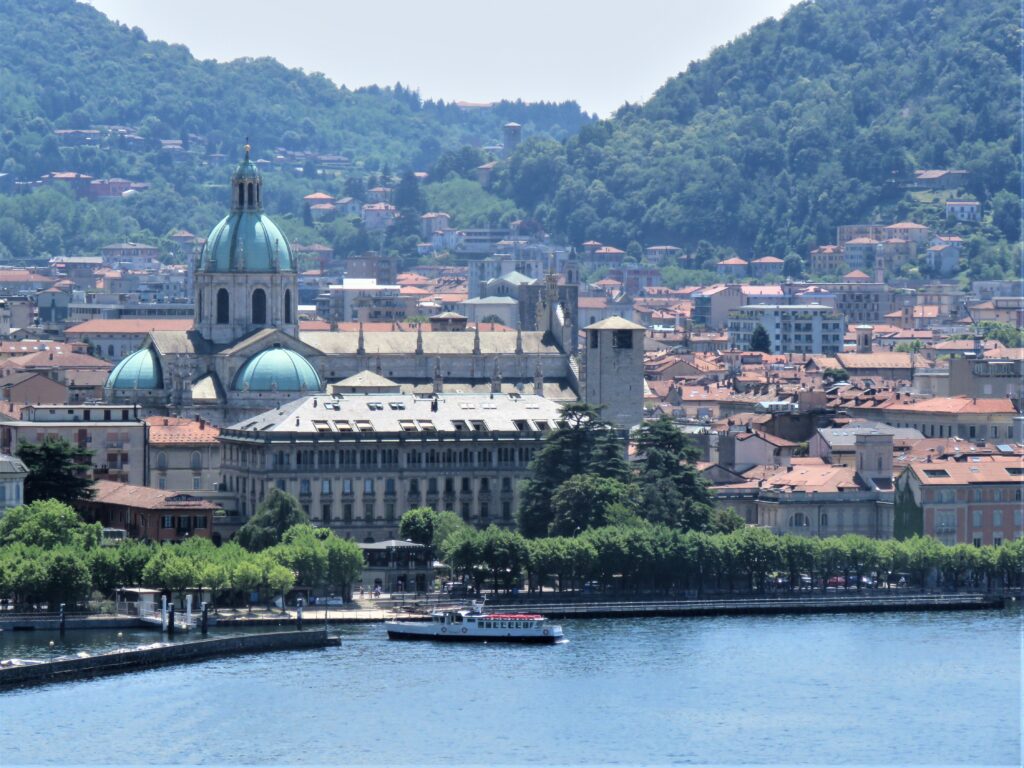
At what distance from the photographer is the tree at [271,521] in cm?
10375

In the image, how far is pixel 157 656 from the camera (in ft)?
284

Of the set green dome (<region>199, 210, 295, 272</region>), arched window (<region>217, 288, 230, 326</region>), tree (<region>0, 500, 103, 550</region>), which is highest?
green dome (<region>199, 210, 295, 272</region>)

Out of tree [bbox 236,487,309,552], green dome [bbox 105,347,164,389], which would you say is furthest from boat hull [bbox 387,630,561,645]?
green dome [bbox 105,347,164,389]

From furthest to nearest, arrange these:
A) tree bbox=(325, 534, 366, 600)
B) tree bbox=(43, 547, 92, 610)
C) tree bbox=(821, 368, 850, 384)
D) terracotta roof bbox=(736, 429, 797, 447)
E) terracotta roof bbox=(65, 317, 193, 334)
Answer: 1. terracotta roof bbox=(65, 317, 193, 334)
2. tree bbox=(821, 368, 850, 384)
3. terracotta roof bbox=(736, 429, 797, 447)
4. tree bbox=(325, 534, 366, 600)
5. tree bbox=(43, 547, 92, 610)

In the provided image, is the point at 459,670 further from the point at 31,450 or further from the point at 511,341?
the point at 511,341

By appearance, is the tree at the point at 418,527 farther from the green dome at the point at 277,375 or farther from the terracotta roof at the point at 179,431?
the green dome at the point at 277,375

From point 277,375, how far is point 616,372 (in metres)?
13.2

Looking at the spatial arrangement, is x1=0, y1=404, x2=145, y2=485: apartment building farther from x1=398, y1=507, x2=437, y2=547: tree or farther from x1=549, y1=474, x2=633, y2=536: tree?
x1=549, y1=474, x2=633, y2=536: tree

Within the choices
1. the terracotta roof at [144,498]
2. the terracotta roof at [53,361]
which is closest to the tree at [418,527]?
the terracotta roof at [144,498]

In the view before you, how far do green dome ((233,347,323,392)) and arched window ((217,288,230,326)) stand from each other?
6.65 metres

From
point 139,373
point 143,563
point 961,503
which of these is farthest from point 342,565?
point 139,373

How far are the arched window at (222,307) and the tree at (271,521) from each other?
2588cm

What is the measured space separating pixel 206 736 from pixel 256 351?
176 ft

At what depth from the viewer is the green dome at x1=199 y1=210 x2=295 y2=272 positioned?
132375 millimetres
